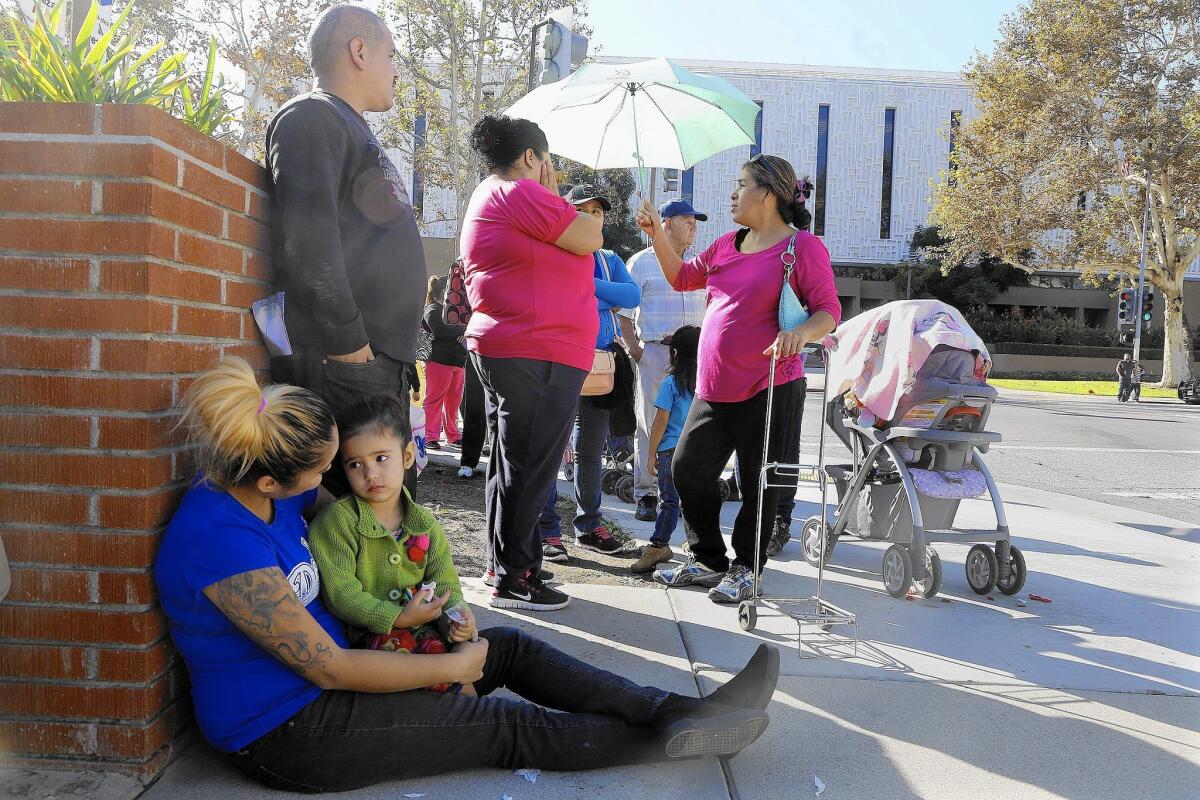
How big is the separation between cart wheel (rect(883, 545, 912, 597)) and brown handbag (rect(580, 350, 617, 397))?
1683 mm

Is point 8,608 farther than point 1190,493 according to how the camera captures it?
No

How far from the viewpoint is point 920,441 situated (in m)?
4.86

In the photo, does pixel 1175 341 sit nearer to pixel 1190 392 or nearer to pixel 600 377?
pixel 1190 392

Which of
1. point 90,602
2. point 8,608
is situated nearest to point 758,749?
point 90,602

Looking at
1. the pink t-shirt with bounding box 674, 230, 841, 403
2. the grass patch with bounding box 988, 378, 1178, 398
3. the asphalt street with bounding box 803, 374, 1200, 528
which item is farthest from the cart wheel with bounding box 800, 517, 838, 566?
the grass patch with bounding box 988, 378, 1178, 398

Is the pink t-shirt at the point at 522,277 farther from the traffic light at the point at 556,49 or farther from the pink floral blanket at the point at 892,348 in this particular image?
the traffic light at the point at 556,49

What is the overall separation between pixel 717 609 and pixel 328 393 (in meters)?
2.12

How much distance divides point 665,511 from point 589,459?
56cm

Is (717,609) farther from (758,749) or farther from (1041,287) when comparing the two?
(1041,287)

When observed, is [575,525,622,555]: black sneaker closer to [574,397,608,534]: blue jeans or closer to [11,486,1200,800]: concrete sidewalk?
[574,397,608,534]: blue jeans

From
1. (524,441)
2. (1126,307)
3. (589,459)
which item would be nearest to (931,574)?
(589,459)

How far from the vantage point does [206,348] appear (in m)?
2.49

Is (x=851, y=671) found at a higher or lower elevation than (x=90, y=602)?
lower

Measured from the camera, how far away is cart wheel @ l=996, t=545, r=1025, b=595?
4.71 m
